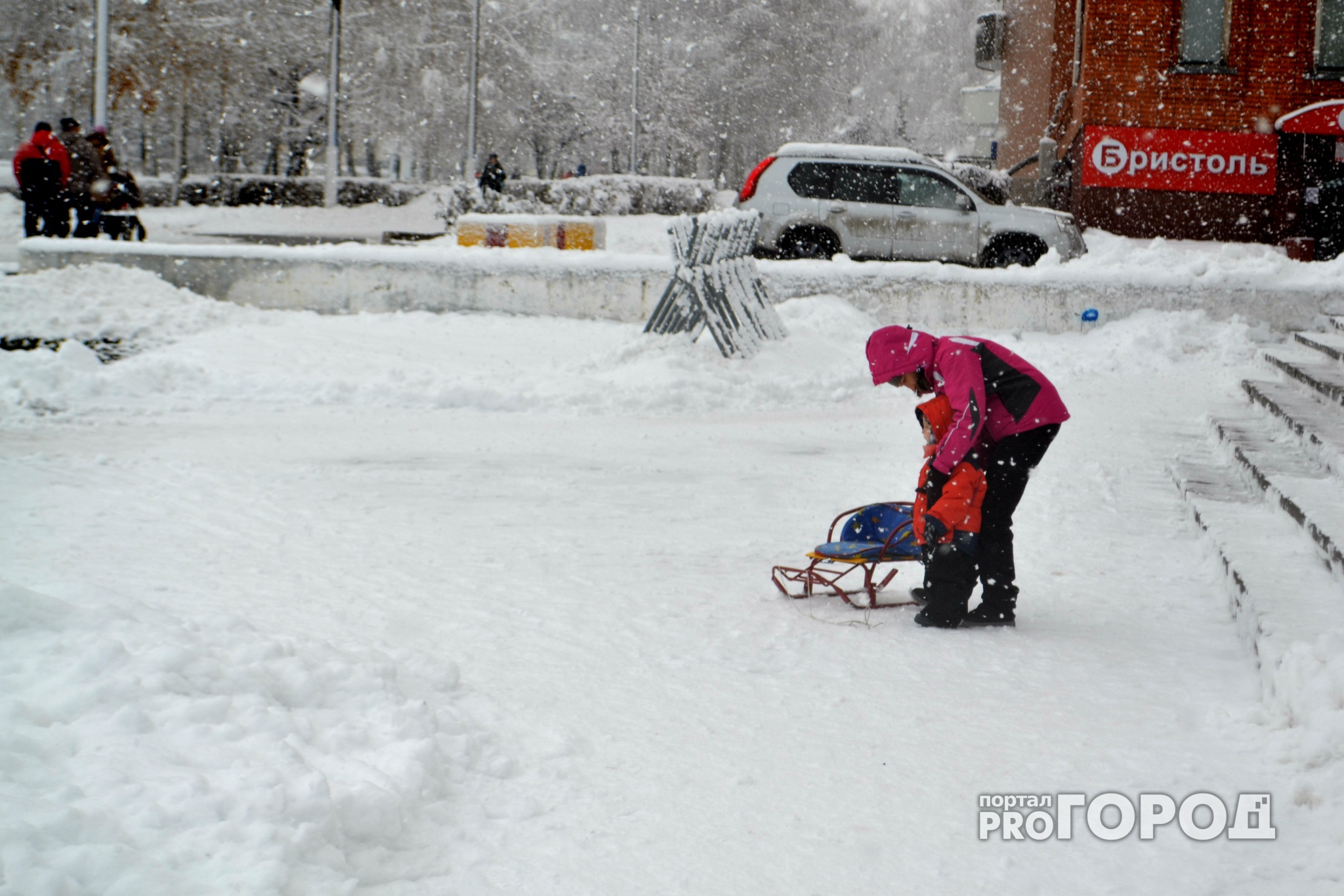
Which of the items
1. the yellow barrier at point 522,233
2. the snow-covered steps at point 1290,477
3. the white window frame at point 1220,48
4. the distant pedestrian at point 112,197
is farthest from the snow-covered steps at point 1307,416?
the distant pedestrian at point 112,197

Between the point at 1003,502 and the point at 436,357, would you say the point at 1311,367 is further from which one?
the point at 436,357

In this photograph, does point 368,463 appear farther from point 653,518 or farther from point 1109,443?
point 1109,443

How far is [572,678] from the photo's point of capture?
13.3ft

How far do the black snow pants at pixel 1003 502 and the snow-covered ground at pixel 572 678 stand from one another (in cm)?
21

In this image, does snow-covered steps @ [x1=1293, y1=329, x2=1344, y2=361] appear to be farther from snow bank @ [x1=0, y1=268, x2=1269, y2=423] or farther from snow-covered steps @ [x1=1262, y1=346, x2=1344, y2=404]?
snow bank @ [x1=0, y1=268, x2=1269, y2=423]

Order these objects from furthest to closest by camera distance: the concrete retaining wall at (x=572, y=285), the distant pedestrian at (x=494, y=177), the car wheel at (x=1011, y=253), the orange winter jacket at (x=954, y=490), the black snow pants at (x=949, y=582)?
the distant pedestrian at (x=494, y=177) < the car wheel at (x=1011, y=253) < the concrete retaining wall at (x=572, y=285) < the black snow pants at (x=949, y=582) < the orange winter jacket at (x=954, y=490)

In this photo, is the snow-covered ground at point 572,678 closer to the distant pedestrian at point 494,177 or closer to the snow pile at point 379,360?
the snow pile at point 379,360

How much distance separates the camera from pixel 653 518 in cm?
624

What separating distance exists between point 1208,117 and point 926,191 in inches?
262

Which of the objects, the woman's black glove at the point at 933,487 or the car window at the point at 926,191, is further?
the car window at the point at 926,191

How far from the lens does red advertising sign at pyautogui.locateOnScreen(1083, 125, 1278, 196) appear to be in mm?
18828

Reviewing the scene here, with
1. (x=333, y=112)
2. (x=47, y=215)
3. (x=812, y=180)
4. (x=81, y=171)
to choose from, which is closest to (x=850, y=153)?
(x=812, y=180)

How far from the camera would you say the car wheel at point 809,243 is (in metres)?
15.0

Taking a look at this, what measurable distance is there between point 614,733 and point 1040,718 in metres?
1.31
